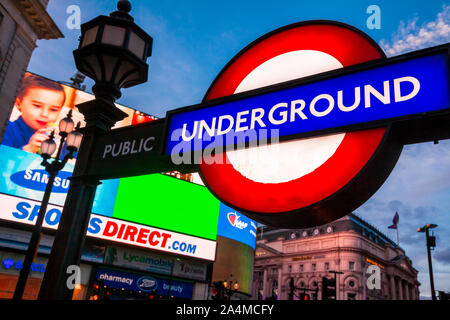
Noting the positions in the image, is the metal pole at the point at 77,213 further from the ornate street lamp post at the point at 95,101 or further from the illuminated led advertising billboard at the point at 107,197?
the illuminated led advertising billboard at the point at 107,197

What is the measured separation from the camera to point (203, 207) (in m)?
26.8

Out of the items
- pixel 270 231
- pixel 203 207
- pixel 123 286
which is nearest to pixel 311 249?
pixel 270 231

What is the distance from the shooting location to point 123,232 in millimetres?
22219

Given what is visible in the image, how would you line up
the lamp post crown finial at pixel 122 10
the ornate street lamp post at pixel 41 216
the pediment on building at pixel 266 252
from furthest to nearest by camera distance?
the pediment on building at pixel 266 252 < the ornate street lamp post at pixel 41 216 < the lamp post crown finial at pixel 122 10

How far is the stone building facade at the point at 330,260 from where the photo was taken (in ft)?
226

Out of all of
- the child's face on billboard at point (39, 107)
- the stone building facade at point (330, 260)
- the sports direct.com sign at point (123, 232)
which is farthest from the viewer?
the stone building facade at point (330, 260)

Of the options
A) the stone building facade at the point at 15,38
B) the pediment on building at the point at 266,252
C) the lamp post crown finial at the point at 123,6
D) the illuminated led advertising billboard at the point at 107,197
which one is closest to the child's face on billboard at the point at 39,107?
the illuminated led advertising billboard at the point at 107,197

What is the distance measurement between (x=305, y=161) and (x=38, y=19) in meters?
20.6

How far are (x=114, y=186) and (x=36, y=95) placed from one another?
723 cm

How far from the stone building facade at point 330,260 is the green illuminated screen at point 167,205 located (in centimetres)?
4361

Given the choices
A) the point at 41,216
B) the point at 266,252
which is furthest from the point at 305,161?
the point at 266,252

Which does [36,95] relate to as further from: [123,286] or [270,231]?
[270,231]

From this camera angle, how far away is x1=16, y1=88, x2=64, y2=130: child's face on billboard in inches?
869
